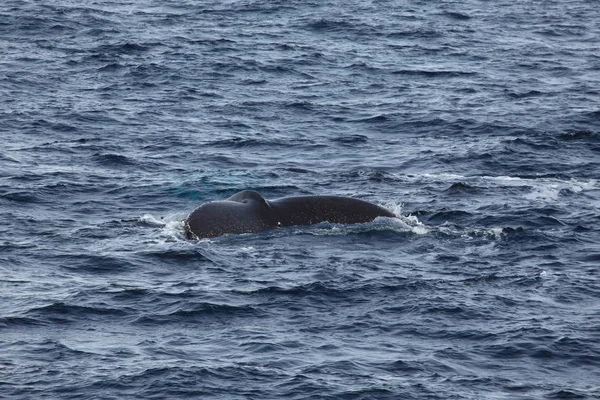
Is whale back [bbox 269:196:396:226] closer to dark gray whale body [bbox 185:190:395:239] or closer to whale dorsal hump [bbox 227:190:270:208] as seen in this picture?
dark gray whale body [bbox 185:190:395:239]

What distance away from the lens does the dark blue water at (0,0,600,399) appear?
2194 cm

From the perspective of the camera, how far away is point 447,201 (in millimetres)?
32719

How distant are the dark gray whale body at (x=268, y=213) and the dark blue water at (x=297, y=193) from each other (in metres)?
0.38

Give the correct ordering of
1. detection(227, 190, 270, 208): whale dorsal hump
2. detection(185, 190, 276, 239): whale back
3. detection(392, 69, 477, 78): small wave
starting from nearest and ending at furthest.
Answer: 1. detection(185, 190, 276, 239): whale back
2. detection(227, 190, 270, 208): whale dorsal hump
3. detection(392, 69, 477, 78): small wave

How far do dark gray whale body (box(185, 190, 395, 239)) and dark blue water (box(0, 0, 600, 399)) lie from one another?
38 centimetres

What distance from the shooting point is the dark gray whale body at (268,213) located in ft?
93.0

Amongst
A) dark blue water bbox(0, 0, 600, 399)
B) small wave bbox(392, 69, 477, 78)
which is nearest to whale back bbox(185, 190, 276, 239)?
dark blue water bbox(0, 0, 600, 399)

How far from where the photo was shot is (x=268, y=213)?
28688 mm

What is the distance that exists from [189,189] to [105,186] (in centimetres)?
242

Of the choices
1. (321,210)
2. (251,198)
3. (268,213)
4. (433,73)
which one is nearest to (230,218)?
(251,198)

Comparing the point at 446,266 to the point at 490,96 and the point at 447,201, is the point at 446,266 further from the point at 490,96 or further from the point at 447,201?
the point at 490,96

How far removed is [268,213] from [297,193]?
16.7ft

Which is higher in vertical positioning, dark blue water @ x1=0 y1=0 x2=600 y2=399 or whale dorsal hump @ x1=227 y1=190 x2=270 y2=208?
whale dorsal hump @ x1=227 y1=190 x2=270 y2=208

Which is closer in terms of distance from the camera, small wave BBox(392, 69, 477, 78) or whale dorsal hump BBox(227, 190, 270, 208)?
whale dorsal hump BBox(227, 190, 270, 208)
